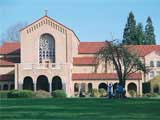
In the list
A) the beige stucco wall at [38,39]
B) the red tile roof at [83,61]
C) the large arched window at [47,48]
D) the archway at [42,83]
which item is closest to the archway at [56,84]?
the archway at [42,83]

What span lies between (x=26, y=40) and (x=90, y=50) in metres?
13.9

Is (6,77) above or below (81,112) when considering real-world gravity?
above

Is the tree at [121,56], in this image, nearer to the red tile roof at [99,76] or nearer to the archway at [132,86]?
the red tile roof at [99,76]

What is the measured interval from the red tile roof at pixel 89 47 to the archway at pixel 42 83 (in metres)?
11.7

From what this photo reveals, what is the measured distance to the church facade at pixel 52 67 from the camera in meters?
77.3

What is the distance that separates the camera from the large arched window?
81.1 metres

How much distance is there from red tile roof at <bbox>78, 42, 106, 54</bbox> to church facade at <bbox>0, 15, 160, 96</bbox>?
3.36 metres

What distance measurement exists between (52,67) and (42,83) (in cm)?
372

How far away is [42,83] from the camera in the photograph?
7975cm

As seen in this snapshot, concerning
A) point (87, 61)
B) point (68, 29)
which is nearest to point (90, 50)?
point (87, 61)

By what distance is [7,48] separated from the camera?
90.4 meters

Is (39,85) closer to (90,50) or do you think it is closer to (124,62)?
(90,50)

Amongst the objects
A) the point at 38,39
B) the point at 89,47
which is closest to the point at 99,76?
→ the point at 89,47

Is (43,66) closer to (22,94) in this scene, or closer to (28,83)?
(28,83)
